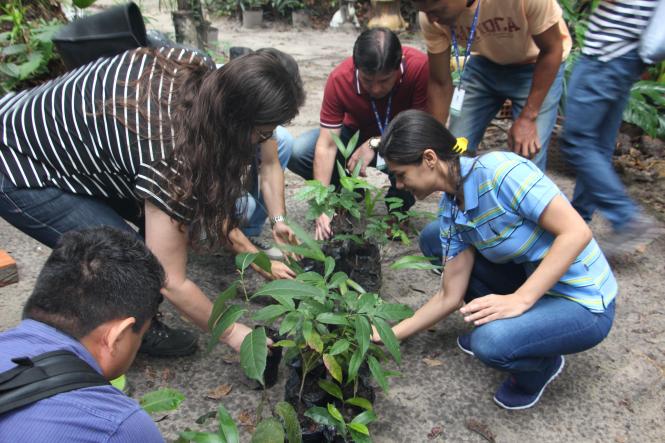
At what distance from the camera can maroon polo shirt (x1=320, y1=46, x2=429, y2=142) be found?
280 cm

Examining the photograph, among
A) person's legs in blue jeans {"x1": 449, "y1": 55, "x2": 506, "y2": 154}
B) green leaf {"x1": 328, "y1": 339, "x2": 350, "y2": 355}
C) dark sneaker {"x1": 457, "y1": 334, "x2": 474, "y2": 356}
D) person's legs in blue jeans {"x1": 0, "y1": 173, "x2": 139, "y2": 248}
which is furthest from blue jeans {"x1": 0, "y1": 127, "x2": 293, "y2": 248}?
person's legs in blue jeans {"x1": 449, "y1": 55, "x2": 506, "y2": 154}

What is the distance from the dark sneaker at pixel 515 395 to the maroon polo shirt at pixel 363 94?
4.83 ft

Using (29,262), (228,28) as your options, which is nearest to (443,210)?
(29,262)

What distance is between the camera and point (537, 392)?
1.95 metres

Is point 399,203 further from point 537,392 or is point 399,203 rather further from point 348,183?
point 537,392

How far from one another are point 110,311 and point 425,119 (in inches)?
43.7

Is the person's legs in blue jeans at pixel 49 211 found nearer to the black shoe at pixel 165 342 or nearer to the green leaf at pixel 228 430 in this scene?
the black shoe at pixel 165 342

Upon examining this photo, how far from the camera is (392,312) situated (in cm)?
160

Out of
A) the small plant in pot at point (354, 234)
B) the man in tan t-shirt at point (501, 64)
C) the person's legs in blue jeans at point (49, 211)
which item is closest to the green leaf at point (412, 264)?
the small plant in pot at point (354, 234)

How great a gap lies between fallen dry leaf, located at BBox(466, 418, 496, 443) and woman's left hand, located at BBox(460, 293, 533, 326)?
360mm

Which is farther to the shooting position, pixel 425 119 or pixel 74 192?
pixel 74 192

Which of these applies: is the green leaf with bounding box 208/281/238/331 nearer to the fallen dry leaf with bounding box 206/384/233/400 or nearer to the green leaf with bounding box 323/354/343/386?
the green leaf with bounding box 323/354/343/386

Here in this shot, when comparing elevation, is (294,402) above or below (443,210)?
below

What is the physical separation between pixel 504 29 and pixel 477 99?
47 cm
